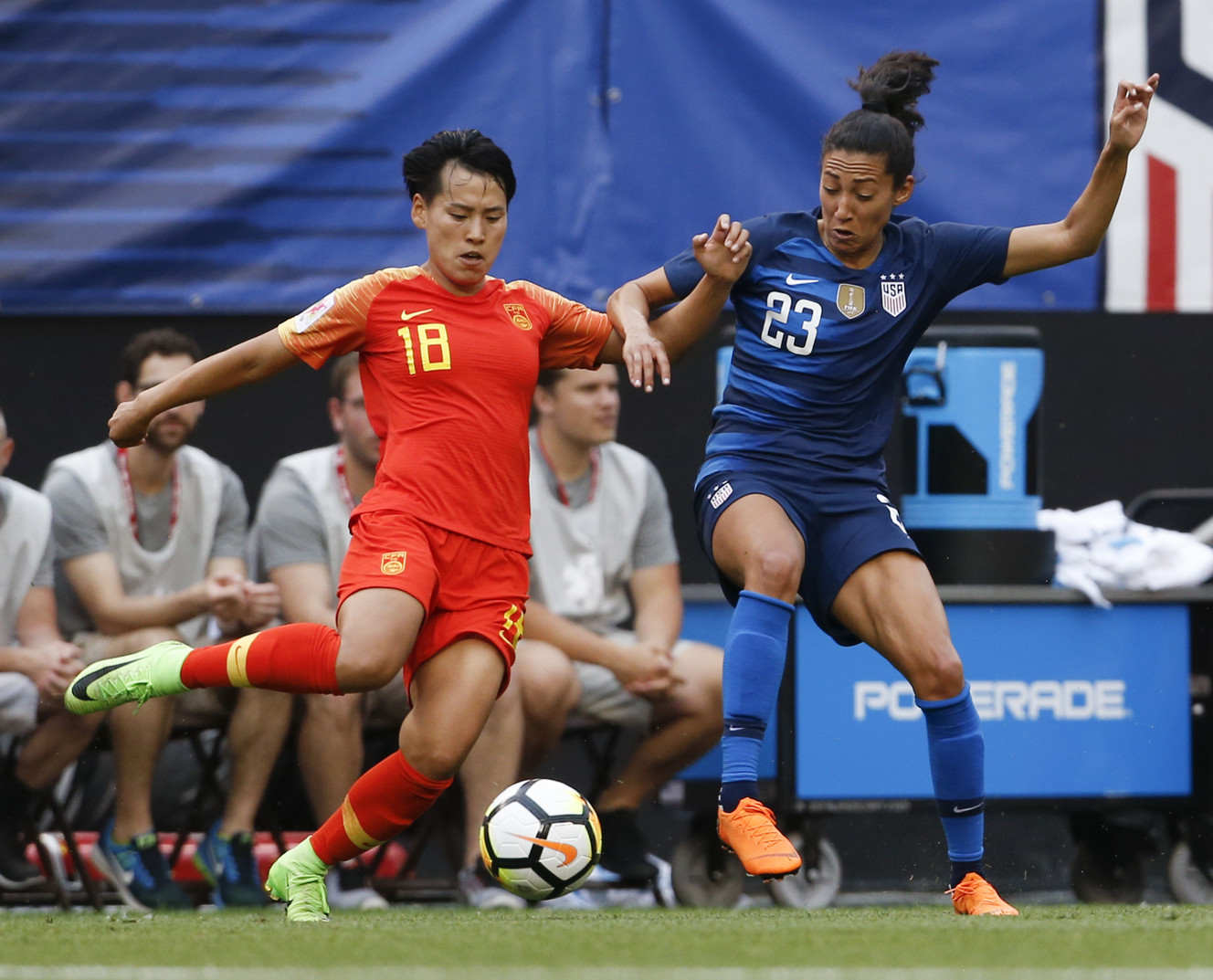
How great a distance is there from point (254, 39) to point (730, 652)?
2.91 metres

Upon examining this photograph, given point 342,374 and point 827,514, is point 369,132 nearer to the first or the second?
point 342,374

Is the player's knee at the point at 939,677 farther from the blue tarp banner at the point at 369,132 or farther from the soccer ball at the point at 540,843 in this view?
the blue tarp banner at the point at 369,132

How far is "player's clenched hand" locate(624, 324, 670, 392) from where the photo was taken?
3893 mm

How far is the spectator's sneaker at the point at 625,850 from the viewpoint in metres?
5.68

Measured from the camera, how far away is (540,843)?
418 cm

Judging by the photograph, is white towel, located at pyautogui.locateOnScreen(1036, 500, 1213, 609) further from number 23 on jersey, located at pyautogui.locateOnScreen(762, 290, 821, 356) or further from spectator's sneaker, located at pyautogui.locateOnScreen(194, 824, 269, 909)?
spectator's sneaker, located at pyautogui.locateOnScreen(194, 824, 269, 909)

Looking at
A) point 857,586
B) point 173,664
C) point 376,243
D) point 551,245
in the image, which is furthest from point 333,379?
point 857,586

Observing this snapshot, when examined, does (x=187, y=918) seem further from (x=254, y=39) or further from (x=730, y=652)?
(x=254, y=39)

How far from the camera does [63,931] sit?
4.02m

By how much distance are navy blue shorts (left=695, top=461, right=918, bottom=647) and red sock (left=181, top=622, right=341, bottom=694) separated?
99 centimetres

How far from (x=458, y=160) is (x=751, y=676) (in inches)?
55.9

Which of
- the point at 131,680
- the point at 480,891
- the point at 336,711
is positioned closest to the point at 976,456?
the point at 480,891

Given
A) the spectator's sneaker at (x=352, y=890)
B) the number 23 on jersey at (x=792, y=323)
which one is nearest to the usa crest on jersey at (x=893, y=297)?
the number 23 on jersey at (x=792, y=323)

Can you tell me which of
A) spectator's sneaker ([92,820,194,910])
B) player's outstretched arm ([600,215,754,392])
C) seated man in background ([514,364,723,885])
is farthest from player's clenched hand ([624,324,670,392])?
spectator's sneaker ([92,820,194,910])
